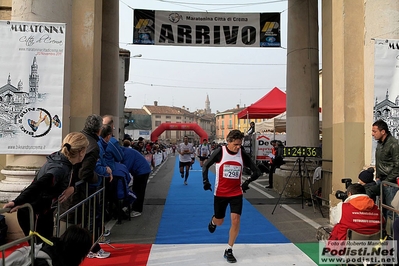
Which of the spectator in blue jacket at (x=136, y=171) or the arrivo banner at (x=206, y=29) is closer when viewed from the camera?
the spectator in blue jacket at (x=136, y=171)

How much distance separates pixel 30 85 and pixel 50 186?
2.82m

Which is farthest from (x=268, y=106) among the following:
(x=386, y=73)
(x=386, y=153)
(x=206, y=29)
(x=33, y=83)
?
(x=33, y=83)

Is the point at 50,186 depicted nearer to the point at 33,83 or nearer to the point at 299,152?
the point at 33,83

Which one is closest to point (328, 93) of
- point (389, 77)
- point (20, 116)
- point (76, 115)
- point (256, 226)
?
point (389, 77)

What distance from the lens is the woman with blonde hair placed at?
10.7 ft

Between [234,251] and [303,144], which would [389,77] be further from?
[303,144]

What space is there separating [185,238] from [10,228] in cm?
279

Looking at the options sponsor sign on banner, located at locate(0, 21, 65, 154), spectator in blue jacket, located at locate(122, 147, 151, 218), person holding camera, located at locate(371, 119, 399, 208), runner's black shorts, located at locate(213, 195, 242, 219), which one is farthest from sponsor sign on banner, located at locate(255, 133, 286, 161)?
sponsor sign on banner, located at locate(0, 21, 65, 154)

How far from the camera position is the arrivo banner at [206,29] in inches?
478

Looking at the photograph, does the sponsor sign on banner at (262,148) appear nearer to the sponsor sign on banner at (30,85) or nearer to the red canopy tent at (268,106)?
the red canopy tent at (268,106)

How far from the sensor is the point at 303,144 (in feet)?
35.4

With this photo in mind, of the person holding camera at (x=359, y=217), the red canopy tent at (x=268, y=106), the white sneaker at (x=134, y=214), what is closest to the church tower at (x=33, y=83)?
the white sneaker at (x=134, y=214)

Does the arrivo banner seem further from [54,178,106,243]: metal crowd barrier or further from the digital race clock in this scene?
[54,178,106,243]: metal crowd barrier

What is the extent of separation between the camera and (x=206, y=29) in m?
12.3
